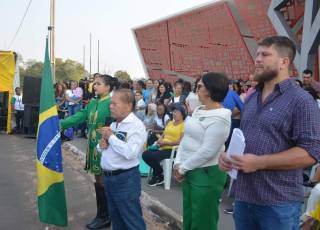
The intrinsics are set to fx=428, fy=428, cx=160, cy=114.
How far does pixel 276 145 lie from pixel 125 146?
1.68 meters

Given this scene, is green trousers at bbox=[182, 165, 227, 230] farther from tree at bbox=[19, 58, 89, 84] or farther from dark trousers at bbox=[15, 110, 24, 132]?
tree at bbox=[19, 58, 89, 84]

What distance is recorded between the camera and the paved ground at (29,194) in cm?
538

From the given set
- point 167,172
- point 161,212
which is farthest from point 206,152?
point 167,172

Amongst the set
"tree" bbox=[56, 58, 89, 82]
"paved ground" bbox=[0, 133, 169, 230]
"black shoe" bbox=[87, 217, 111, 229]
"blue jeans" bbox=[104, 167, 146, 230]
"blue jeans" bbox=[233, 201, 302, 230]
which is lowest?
"paved ground" bbox=[0, 133, 169, 230]

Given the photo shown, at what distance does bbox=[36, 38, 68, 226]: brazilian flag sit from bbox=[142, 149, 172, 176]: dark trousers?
248 centimetres

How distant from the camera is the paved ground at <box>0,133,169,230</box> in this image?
538 centimetres

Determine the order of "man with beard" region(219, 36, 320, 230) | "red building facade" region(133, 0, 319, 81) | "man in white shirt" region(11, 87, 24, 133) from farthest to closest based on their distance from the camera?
"man in white shirt" region(11, 87, 24, 133) → "red building facade" region(133, 0, 319, 81) → "man with beard" region(219, 36, 320, 230)

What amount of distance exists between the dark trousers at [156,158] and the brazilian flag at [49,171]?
248 cm

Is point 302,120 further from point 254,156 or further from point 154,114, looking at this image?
point 154,114

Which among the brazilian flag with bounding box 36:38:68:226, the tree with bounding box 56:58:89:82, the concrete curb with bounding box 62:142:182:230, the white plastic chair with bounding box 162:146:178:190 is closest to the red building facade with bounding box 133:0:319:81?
the white plastic chair with bounding box 162:146:178:190

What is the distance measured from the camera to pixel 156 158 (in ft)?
23.8

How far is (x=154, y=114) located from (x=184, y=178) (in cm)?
541

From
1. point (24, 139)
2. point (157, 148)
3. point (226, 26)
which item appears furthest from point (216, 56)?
point (157, 148)

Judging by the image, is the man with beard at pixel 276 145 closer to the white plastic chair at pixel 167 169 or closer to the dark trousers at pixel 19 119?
the white plastic chair at pixel 167 169
